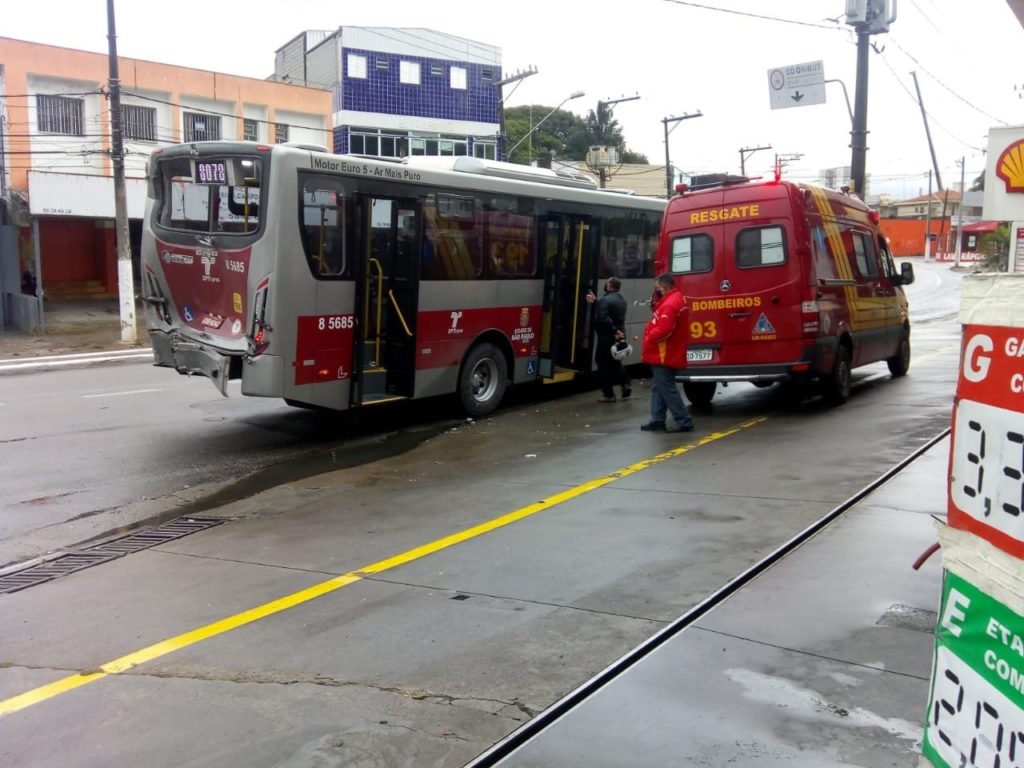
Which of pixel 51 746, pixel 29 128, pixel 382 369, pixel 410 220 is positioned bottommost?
pixel 51 746

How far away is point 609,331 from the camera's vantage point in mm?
11992

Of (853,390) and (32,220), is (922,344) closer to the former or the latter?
(853,390)

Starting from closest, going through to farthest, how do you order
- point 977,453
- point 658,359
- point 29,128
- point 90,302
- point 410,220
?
point 977,453 < point 658,359 < point 410,220 < point 29,128 < point 90,302

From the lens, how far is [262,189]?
30.2 feet

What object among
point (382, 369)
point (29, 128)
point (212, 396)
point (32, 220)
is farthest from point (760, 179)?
point (29, 128)

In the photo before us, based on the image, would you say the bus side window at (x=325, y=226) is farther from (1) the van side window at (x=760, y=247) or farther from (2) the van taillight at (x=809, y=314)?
(2) the van taillight at (x=809, y=314)

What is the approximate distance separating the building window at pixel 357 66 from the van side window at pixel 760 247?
116 ft

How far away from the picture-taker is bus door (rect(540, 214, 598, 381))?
42.5 ft

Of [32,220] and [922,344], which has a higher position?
[32,220]

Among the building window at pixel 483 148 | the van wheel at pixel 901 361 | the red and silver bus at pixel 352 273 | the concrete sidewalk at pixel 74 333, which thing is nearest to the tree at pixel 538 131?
the building window at pixel 483 148

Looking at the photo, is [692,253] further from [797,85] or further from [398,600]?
[797,85]

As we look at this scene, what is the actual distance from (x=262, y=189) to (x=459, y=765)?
23.3ft

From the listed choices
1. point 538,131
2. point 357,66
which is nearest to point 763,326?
point 357,66

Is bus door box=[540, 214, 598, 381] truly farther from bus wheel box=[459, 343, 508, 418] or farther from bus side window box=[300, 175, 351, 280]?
bus side window box=[300, 175, 351, 280]
